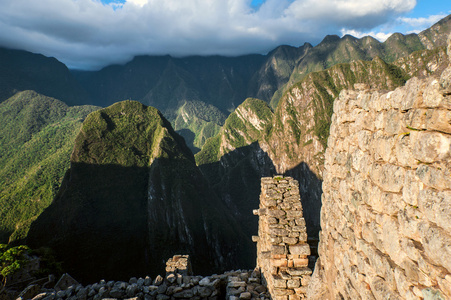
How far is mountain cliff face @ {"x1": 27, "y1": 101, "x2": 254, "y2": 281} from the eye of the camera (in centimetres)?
4275

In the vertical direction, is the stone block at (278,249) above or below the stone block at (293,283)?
above

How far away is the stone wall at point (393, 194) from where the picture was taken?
2.15 metres

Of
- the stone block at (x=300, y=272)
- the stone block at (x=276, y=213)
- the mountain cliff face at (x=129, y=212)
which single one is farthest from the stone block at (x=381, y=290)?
the mountain cliff face at (x=129, y=212)

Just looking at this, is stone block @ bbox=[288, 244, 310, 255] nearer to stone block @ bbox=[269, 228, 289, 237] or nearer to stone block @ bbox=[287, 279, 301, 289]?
stone block @ bbox=[269, 228, 289, 237]

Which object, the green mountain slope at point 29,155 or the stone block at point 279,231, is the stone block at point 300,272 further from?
the green mountain slope at point 29,155

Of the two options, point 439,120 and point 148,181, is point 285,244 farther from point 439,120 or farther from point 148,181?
point 148,181

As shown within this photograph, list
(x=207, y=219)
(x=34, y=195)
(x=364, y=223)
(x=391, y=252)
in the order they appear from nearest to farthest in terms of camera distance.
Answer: (x=391, y=252) < (x=364, y=223) < (x=207, y=219) < (x=34, y=195)

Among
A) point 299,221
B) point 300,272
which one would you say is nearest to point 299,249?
point 300,272

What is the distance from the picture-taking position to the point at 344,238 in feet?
13.4

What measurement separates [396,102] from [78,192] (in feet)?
191

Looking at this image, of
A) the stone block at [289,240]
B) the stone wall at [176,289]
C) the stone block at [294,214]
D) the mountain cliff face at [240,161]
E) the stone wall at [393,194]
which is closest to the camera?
the stone wall at [393,194]

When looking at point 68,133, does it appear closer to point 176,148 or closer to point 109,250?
point 176,148

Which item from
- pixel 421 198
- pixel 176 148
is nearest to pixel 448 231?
pixel 421 198

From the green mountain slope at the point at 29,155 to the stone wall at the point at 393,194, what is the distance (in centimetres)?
6479
